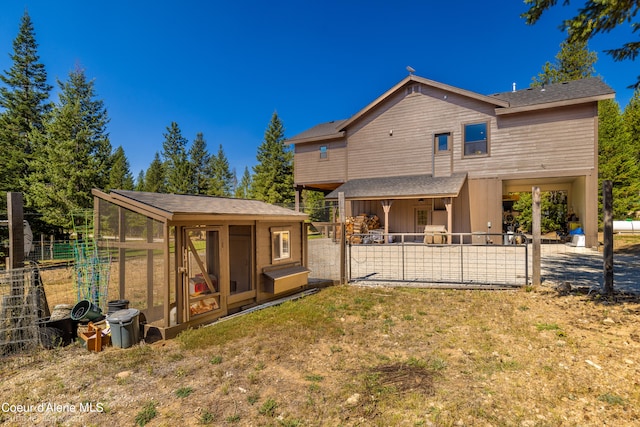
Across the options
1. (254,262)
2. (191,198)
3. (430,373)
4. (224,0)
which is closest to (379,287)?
(254,262)

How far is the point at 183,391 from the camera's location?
11.4 feet

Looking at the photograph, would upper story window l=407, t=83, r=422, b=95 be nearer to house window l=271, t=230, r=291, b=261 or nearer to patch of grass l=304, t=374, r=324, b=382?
house window l=271, t=230, r=291, b=261

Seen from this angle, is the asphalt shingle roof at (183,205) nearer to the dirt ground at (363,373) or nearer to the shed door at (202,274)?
the shed door at (202,274)

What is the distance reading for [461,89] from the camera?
1608 centimetres

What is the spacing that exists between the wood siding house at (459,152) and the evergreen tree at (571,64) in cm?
1696

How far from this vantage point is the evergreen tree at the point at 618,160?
22328mm

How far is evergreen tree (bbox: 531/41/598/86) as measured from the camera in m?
28.1

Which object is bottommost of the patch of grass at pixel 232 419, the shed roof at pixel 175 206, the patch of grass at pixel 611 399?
the patch of grass at pixel 232 419

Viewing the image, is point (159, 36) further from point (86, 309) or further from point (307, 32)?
point (86, 309)

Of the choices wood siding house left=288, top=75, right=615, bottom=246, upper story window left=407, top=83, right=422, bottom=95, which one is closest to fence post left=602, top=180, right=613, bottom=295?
wood siding house left=288, top=75, right=615, bottom=246

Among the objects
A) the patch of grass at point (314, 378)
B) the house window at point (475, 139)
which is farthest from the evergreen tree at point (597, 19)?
the house window at point (475, 139)

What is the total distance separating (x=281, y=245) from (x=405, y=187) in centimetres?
1027

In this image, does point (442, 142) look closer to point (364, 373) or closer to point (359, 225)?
point (359, 225)

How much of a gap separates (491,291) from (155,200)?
7561 mm
